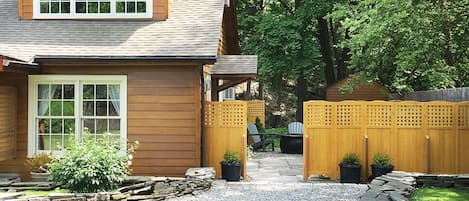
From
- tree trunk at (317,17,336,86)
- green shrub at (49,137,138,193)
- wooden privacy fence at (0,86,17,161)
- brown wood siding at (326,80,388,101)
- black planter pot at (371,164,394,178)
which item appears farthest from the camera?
tree trunk at (317,17,336,86)

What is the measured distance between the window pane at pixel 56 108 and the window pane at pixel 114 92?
999 millimetres

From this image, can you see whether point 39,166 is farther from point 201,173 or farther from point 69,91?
point 201,173

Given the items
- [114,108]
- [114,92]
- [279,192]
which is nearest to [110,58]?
[114,92]

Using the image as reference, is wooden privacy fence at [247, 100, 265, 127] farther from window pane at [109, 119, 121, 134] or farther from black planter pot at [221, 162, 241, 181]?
window pane at [109, 119, 121, 134]

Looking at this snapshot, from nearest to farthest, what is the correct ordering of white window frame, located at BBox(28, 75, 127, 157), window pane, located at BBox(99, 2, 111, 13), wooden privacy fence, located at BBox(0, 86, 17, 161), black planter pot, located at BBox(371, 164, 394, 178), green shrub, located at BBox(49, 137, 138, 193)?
green shrub, located at BBox(49, 137, 138, 193), wooden privacy fence, located at BBox(0, 86, 17, 161), black planter pot, located at BBox(371, 164, 394, 178), white window frame, located at BBox(28, 75, 127, 157), window pane, located at BBox(99, 2, 111, 13)

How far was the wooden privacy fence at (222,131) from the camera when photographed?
988cm

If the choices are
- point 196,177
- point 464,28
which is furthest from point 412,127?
point 196,177

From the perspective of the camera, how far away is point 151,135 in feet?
32.0

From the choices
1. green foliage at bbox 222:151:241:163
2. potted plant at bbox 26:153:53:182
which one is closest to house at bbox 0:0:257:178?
potted plant at bbox 26:153:53:182

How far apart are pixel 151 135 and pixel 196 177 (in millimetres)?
1507

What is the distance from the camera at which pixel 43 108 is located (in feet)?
32.5

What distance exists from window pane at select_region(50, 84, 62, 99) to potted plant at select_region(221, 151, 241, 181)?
3.46m

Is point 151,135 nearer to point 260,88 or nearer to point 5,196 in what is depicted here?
point 5,196

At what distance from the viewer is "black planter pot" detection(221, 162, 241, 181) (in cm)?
955
